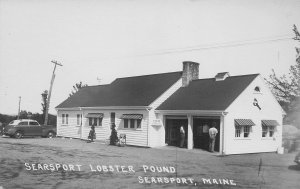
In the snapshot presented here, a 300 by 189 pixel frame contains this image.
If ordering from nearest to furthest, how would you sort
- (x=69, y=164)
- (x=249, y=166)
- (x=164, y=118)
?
(x=69, y=164) → (x=249, y=166) → (x=164, y=118)

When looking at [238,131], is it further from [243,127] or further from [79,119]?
[79,119]

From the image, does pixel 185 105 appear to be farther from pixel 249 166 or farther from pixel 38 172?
pixel 38 172

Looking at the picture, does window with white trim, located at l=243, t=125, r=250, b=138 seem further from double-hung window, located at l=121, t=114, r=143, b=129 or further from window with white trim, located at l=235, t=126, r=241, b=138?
double-hung window, located at l=121, t=114, r=143, b=129

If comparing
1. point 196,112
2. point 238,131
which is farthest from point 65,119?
point 238,131

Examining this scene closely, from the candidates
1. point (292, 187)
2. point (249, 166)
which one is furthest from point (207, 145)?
point (292, 187)

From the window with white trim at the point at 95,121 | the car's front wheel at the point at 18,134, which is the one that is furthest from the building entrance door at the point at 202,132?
the car's front wheel at the point at 18,134

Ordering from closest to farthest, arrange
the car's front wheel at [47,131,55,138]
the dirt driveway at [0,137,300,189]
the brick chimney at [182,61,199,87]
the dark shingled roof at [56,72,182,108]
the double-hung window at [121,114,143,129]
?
the dirt driveway at [0,137,300,189] < the double-hung window at [121,114,143,129] < the dark shingled roof at [56,72,182,108] < the brick chimney at [182,61,199,87] < the car's front wheel at [47,131,55,138]

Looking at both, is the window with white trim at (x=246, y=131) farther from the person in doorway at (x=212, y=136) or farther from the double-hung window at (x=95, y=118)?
the double-hung window at (x=95, y=118)

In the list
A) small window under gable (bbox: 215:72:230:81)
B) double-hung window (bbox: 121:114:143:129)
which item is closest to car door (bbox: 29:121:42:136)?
double-hung window (bbox: 121:114:143:129)

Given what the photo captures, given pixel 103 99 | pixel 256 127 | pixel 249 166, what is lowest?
pixel 249 166
